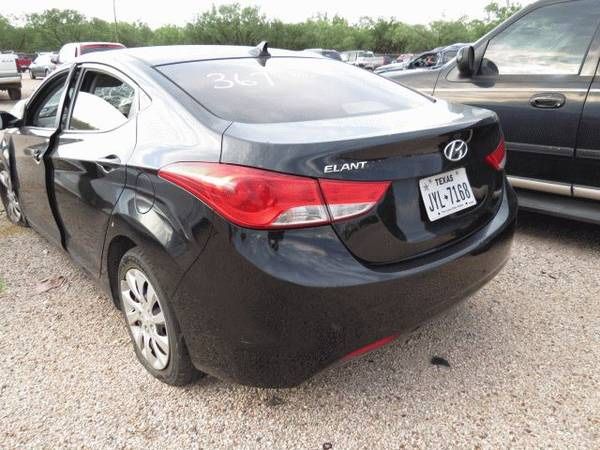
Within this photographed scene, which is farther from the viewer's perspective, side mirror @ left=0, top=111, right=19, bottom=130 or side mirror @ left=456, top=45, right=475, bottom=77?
side mirror @ left=456, top=45, right=475, bottom=77

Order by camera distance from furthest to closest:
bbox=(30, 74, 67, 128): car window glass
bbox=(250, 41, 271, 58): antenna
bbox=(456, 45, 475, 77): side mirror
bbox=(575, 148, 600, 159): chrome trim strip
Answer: bbox=(456, 45, 475, 77): side mirror, bbox=(575, 148, 600, 159): chrome trim strip, bbox=(30, 74, 67, 128): car window glass, bbox=(250, 41, 271, 58): antenna

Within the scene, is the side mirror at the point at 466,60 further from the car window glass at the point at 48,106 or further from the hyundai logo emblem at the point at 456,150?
the car window glass at the point at 48,106

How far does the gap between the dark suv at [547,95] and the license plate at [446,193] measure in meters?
1.69

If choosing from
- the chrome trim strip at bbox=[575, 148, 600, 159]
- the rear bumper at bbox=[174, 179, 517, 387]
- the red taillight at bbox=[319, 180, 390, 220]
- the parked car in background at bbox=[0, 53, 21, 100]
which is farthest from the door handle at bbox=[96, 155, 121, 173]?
the parked car in background at bbox=[0, 53, 21, 100]

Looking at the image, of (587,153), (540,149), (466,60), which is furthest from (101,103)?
(587,153)

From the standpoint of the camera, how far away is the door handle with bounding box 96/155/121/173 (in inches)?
90.0

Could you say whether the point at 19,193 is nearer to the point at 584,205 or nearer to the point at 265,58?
the point at 265,58

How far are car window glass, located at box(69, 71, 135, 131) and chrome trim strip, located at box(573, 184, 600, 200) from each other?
9.43 feet

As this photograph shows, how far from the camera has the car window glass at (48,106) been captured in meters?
3.25

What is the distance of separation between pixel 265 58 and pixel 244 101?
70 cm

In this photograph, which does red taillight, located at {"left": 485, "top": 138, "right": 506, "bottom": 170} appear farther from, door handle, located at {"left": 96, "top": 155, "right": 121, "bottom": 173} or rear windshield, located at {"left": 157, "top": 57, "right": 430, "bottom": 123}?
door handle, located at {"left": 96, "top": 155, "right": 121, "bottom": 173}

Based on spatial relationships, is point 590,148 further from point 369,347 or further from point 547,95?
point 369,347

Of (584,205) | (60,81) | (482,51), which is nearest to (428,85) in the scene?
(482,51)

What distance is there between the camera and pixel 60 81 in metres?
3.29
